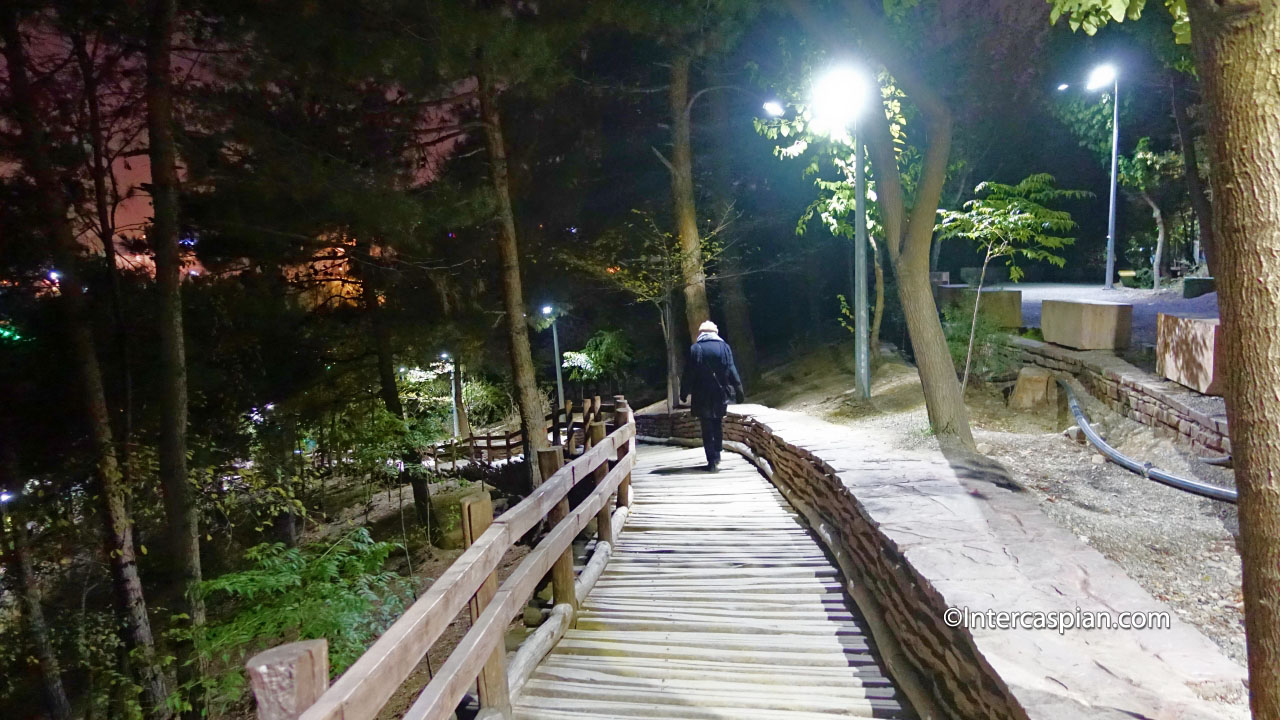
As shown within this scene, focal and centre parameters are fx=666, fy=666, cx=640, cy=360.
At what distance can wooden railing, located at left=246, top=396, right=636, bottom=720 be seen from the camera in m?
1.69

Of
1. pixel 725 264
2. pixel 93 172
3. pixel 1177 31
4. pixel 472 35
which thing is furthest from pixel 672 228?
pixel 1177 31

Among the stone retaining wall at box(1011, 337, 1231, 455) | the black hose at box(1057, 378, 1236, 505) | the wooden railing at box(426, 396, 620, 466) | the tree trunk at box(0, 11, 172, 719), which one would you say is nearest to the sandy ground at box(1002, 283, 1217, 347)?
the stone retaining wall at box(1011, 337, 1231, 455)

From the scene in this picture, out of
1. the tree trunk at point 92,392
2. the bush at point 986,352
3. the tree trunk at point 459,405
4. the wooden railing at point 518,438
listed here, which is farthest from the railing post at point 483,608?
the tree trunk at point 459,405

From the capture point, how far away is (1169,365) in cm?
651

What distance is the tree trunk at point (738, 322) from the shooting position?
18.3 m

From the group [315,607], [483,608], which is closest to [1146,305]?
[483,608]

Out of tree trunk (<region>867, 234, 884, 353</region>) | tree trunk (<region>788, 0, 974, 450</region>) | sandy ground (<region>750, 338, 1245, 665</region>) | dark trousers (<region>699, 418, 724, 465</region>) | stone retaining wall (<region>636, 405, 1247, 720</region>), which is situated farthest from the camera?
tree trunk (<region>867, 234, 884, 353</region>)

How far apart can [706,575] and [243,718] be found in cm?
681

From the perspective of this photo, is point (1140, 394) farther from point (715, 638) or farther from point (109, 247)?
point (109, 247)

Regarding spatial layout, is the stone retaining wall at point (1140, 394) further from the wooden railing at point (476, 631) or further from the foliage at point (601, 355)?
the foliage at point (601, 355)

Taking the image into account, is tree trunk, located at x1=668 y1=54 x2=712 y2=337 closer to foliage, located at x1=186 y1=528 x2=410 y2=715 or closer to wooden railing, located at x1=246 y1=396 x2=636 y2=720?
wooden railing, located at x1=246 y1=396 x2=636 y2=720

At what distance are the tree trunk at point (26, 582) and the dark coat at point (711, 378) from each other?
8677 millimetres

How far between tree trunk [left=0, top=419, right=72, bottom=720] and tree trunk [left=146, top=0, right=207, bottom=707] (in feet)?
9.19

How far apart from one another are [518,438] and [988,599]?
20308 millimetres
